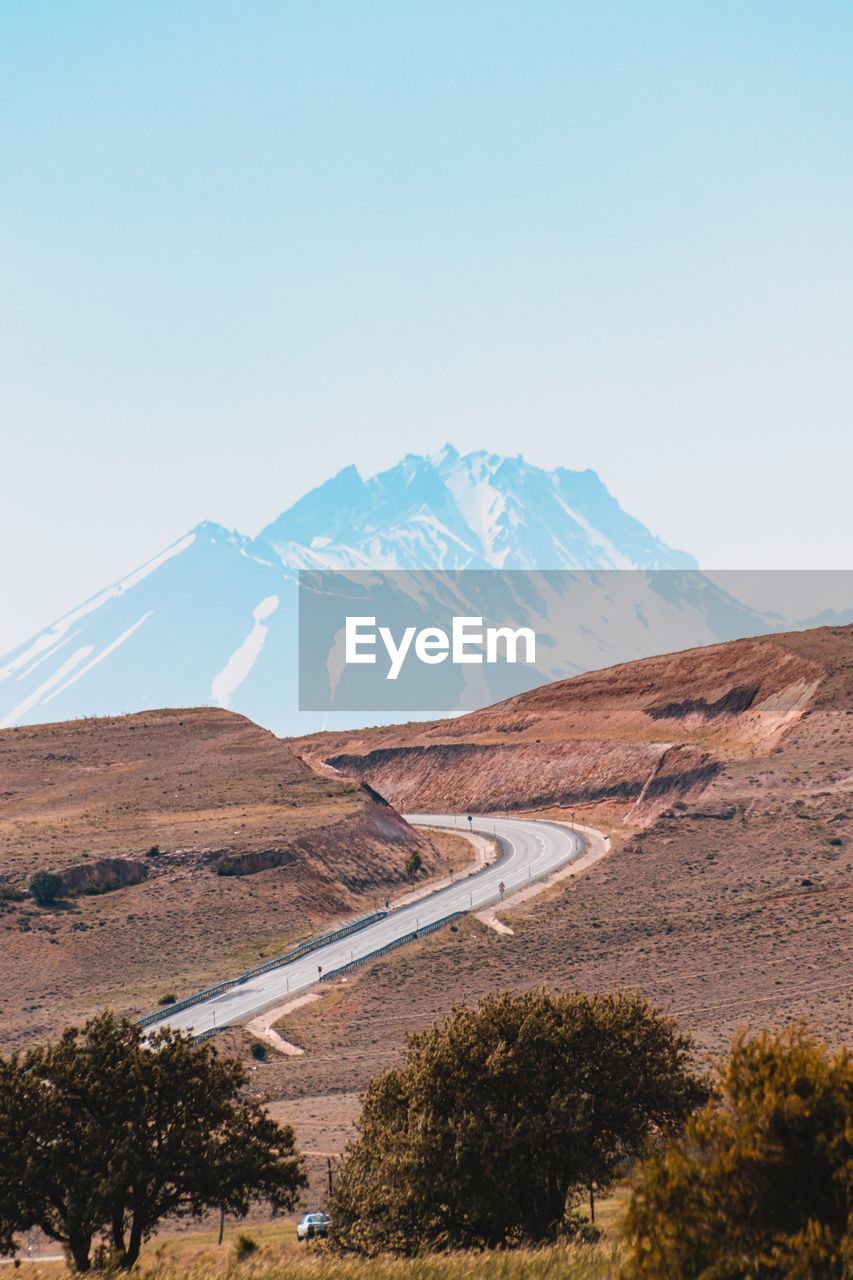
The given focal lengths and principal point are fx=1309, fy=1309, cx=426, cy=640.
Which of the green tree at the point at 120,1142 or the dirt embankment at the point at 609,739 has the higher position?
the dirt embankment at the point at 609,739

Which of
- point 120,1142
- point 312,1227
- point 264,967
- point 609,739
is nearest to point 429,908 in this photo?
point 264,967

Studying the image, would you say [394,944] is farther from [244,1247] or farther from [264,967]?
[244,1247]

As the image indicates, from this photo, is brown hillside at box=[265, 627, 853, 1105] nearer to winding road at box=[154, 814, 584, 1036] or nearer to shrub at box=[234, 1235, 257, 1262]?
winding road at box=[154, 814, 584, 1036]

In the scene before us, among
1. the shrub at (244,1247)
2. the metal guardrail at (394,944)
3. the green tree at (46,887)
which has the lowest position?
the shrub at (244,1247)

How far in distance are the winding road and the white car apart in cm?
2055

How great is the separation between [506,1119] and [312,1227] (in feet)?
26.7

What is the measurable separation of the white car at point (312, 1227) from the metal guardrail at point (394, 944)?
27.2 m

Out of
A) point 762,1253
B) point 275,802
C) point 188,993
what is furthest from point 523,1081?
point 275,802

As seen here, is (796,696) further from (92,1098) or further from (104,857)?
(92,1098)

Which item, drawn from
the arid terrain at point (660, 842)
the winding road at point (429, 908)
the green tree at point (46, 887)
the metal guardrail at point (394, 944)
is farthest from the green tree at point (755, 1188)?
the green tree at point (46, 887)

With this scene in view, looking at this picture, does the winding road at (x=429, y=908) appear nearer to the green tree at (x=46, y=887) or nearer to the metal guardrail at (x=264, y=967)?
the metal guardrail at (x=264, y=967)

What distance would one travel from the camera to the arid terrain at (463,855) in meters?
54.7

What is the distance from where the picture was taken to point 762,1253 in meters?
16.7

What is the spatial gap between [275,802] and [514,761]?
94.0 ft
